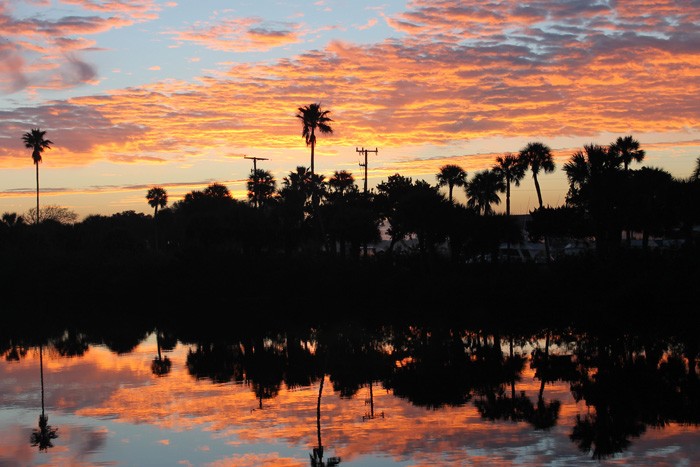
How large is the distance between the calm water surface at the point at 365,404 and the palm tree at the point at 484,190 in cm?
3853

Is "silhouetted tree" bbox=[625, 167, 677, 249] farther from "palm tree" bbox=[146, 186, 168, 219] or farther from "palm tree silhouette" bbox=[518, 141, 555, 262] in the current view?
"palm tree" bbox=[146, 186, 168, 219]

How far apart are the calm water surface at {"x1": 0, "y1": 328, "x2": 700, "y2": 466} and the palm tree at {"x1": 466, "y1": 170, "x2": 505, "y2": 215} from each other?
126ft

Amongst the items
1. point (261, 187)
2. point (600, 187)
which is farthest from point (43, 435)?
point (261, 187)

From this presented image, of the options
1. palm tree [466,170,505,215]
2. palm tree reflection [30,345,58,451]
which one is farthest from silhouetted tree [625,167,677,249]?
palm tree reflection [30,345,58,451]

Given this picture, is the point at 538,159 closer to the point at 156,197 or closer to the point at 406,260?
the point at 406,260

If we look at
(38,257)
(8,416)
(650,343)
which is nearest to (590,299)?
(650,343)

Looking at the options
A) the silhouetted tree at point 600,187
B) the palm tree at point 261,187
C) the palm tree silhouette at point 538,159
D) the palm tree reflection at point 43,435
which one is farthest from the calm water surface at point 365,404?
the palm tree at point 261,187

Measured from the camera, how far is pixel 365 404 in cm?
2230

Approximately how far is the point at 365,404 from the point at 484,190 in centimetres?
5266

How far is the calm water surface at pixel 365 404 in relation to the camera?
17.2 metres

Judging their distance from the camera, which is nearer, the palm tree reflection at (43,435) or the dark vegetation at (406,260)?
the palm tree reflection at (43,435)

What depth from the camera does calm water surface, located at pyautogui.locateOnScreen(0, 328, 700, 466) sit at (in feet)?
56.5

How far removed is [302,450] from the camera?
57.5ft

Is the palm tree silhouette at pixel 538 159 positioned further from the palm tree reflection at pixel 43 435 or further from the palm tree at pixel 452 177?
the palm tree reflection at pixel 43 435
